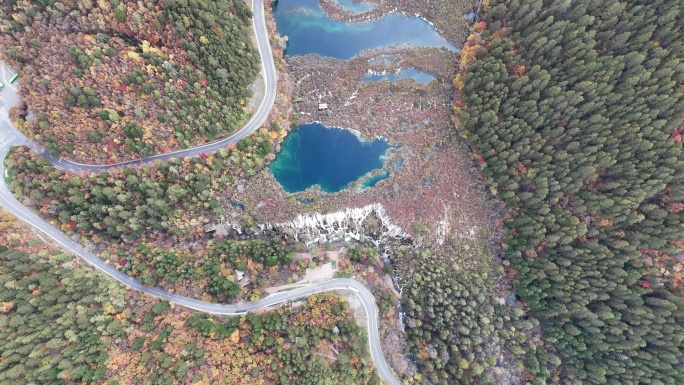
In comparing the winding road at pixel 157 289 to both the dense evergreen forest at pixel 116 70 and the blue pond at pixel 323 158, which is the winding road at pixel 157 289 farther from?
the blue pond at pixel 323 158

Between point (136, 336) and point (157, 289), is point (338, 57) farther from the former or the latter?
point (136, 336)

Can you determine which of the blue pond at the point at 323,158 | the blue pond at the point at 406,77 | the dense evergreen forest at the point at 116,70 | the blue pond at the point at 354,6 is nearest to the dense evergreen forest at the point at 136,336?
the dense evergreen forest at the point at 116,70

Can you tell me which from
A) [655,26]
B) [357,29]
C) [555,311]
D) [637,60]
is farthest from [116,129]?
[655,26]

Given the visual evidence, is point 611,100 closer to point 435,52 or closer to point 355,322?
point 435,52

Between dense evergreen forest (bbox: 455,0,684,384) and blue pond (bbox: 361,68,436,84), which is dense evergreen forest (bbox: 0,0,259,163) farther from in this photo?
dense evergreen forest (bbox: 455,0,684,384)

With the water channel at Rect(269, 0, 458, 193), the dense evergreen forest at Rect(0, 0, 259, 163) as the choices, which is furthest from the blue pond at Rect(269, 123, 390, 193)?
the dense evergreen forest at Rect(0, 0, 259, 163)

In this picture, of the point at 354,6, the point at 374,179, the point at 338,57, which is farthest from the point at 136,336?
the point at 354,6
